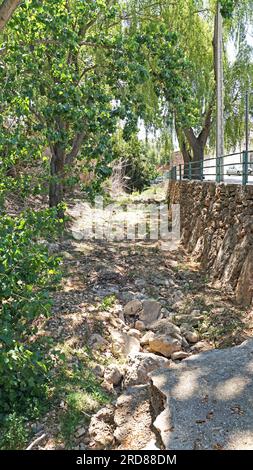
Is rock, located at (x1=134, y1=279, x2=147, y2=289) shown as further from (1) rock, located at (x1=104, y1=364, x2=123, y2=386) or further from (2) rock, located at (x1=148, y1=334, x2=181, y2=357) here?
(1) rock, located at (x1=104, y1=364, x2=123, y2=386)

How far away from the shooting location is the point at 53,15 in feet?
23.2

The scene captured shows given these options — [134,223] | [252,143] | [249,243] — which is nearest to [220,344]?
→ [249,243]

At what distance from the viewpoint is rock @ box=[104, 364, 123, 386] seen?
192 inches

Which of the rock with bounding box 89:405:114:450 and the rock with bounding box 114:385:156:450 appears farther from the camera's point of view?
the rock with bounding box 89:405:114:450

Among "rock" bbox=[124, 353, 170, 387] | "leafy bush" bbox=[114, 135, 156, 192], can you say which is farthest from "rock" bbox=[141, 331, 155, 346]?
"leafy bush" bbox=[114, 135, 156, 192]

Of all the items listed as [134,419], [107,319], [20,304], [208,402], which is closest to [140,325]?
[107,319]

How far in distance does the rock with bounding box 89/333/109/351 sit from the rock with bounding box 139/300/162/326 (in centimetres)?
91

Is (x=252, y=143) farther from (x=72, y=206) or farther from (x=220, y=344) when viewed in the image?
(x=220, y=344)

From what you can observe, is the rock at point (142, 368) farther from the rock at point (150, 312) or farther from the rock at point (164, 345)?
the rock at point (150, 312)

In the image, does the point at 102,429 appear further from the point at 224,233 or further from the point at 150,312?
the point at 224,233

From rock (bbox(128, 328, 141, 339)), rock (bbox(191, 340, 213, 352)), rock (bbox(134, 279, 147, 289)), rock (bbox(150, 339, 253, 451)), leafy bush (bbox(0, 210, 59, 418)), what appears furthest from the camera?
rock (bbox(134, 279, 147, 289))

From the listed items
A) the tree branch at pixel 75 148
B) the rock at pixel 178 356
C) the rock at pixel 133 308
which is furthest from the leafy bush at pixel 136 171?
the rock at pixel 178 356

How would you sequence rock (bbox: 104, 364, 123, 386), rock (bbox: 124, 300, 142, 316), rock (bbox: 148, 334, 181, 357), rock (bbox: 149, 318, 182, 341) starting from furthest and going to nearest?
rock (bbox: 124, 300, 142, 316) < rock (bbox: 149, 318, 182, 341) < rock (bbox: 148, 334, 181, 357) < rock (bbox: 104, 364, 123, 386)

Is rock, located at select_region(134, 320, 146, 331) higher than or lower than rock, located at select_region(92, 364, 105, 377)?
higher
